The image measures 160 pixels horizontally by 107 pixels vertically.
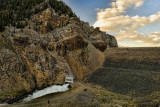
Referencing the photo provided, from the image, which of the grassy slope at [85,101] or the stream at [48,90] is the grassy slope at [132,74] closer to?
the grassy slope at [85,101]

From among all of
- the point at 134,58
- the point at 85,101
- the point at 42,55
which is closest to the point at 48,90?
the point at 42,55

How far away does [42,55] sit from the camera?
44938 mm

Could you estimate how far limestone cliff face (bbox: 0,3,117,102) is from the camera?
37812 mm

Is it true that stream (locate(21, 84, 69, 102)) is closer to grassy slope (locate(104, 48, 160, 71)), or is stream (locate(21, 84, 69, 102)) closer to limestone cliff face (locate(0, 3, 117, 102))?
limestone cliff face (locate(0, 3, 117, 102))

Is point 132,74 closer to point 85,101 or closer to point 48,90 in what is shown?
point 85,101

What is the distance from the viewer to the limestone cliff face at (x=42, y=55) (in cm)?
3781

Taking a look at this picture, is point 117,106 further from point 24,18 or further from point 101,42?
point 24,18

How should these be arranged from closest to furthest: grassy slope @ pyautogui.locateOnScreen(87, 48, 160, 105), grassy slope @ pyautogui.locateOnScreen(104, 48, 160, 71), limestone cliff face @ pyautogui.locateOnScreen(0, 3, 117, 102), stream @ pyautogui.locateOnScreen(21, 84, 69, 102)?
grassy slope @ pyautogui.locateOnScreen(87, 48, 160, 105), stream @ pyautogui.locateOnScreen(21, 84, 69, 102), limestone cliff face @ pyautogui.locateOnScreen(0, 3, 117, 102), grassy slope @ pyautogui.locateOnScreen(104, 48, 160, 71)

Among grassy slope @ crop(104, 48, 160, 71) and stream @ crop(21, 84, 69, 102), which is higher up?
grassy slope @ crop(104, 48, 160, 71)

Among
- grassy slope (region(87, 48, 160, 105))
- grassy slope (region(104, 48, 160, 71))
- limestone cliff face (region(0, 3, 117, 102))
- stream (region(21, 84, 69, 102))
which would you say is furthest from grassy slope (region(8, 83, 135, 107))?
grassy slope (region(104, 48, 160, 71))

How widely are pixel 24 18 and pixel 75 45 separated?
23.6 meters

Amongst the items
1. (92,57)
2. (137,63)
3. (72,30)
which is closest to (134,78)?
(137,63)

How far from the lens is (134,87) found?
35375mm

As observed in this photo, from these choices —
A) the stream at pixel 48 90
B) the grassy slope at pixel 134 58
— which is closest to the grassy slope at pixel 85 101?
the stream at pixel 48 90
